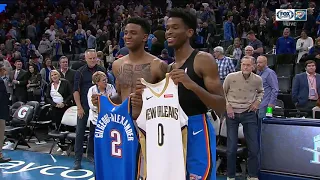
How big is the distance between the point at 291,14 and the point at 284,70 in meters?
4.07

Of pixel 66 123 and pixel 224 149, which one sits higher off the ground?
pixel 66 123

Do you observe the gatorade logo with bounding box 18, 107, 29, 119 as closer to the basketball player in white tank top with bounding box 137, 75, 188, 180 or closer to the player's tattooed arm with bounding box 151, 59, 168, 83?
the player's tattooed arm with bounding box 151, 59, 168, 83

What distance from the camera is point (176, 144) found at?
3125 mm

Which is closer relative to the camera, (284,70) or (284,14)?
(284,70)

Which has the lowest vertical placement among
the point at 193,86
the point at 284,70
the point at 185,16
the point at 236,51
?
the point at 284,70

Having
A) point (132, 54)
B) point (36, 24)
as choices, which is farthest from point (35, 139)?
point (36, 24)

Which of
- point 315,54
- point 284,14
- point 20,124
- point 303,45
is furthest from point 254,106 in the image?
point 284,14

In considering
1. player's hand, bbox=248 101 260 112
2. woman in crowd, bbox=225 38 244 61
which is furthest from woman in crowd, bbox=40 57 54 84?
player's hand, bbox=248 101 260 112

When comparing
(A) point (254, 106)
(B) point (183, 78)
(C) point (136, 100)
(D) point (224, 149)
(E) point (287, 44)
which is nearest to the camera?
(B) point (183, 78)

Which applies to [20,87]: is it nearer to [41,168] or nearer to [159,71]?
[41,168]

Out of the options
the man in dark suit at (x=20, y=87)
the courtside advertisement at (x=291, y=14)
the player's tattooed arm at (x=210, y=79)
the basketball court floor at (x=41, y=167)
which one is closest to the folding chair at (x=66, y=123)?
the basketball court floor at (x=41, y=167)

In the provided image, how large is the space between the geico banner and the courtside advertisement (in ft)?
30.0

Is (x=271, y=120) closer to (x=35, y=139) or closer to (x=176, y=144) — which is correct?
(x=176, y=144)

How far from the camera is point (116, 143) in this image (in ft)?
12.4
